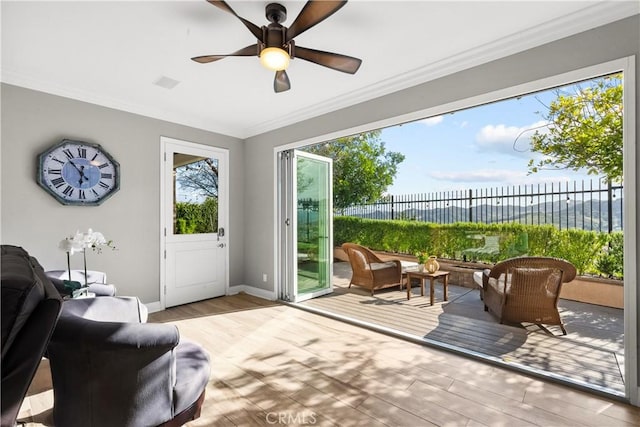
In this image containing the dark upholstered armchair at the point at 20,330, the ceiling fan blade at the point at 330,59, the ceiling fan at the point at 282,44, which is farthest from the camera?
the ceiling fan blade at the point at 330,59

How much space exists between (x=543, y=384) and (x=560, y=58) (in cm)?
242

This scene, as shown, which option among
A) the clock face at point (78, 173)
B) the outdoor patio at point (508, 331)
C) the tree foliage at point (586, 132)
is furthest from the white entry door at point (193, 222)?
the tree foliage at point (586, 132)

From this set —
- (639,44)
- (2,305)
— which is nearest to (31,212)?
(2,305)

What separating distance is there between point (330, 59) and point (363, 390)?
237 cm

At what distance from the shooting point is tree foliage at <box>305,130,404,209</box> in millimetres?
8188

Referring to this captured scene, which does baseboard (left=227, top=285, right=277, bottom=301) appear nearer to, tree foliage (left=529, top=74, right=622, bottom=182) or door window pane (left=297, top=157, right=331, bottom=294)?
door window pane (left=297, top=157, right=331, bottom=294)

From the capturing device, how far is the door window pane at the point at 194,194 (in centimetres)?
436

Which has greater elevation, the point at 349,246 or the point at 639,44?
the point at 639,44

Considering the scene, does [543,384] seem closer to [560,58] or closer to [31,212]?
[560,58]

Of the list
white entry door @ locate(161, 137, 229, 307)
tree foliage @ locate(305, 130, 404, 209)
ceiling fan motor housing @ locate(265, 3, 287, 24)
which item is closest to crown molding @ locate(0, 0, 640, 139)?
white entry door @ locate(161, 137, 229, 307)

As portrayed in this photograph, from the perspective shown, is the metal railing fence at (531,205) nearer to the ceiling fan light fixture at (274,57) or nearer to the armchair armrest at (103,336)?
the ceiling fan light fixture at (274,57)

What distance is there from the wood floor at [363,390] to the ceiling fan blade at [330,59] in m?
2.33

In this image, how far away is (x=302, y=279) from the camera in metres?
4.76

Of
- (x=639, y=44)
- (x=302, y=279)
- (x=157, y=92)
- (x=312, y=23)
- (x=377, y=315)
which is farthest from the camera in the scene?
(x=302, y=279)
